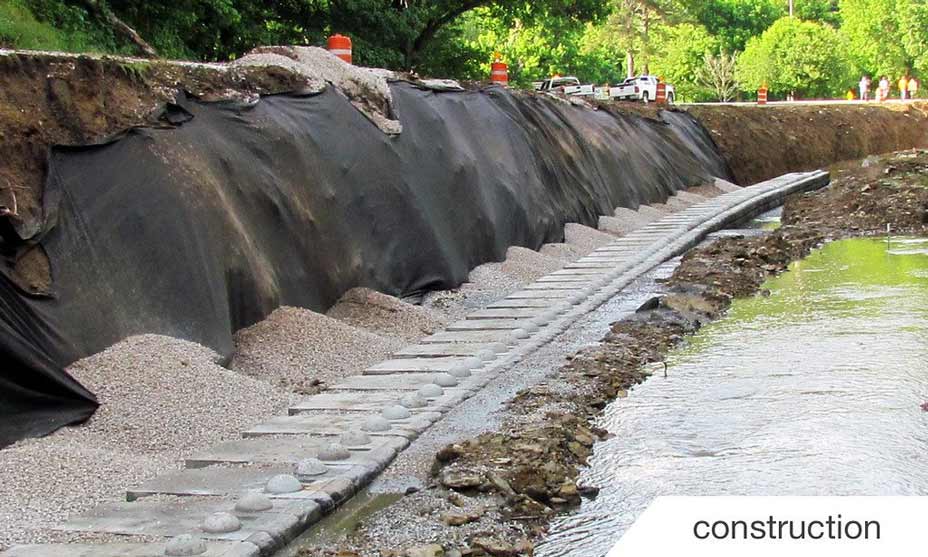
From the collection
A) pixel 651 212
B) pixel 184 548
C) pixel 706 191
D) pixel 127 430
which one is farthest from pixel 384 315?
pixel 706 191

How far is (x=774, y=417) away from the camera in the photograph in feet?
20.0

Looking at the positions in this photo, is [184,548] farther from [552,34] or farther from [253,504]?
[552,34]

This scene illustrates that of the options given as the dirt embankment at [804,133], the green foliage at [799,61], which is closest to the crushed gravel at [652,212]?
the dirt embankment at [804,133]

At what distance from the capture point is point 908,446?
18.1ft

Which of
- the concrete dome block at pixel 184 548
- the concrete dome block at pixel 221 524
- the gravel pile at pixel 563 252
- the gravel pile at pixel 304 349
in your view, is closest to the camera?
the concrete dome block at pixel 184 548

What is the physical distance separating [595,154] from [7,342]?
12405 millimetres

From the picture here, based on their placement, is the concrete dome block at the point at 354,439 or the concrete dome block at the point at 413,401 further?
the concrete dome block at the point at 413,401

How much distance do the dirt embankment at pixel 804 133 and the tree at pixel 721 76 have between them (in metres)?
16.9

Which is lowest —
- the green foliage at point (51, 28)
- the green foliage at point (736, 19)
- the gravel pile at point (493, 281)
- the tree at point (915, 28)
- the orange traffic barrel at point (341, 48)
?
the gravel pile at point (493, 281)

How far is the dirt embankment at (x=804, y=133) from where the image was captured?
27.0 m

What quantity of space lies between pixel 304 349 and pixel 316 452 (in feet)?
7.55

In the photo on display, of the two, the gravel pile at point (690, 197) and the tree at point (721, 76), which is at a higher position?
the tree at point (721, 76)

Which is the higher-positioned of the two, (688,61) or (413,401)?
(688,61)

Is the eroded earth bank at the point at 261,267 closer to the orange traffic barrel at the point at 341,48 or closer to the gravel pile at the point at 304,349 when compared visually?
the gravel pile at the point at 304,349
